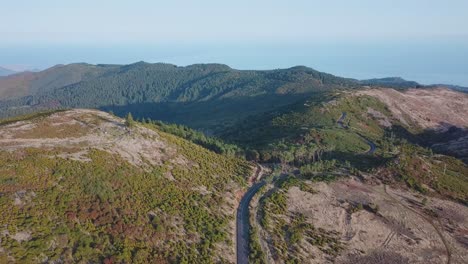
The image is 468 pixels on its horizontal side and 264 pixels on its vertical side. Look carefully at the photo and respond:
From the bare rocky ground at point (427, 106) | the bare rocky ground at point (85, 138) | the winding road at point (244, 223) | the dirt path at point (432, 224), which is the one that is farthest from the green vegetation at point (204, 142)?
the bare rocky ground at point (427, 106)

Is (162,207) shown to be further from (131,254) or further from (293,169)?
(293,169)

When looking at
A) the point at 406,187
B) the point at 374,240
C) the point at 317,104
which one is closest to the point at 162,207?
the point at 374,240

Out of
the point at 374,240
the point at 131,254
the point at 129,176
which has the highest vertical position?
the point at 129,176

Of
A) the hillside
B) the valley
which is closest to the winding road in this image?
the valley

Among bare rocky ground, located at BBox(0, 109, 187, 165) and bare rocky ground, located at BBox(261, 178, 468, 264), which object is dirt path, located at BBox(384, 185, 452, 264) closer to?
bare rocky ground, located at BBox(261, 178, 468, 264)

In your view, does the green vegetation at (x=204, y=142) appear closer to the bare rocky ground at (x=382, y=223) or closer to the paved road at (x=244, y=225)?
the paved road at (x=244, y=225)

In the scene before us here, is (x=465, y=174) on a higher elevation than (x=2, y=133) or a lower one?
lower
